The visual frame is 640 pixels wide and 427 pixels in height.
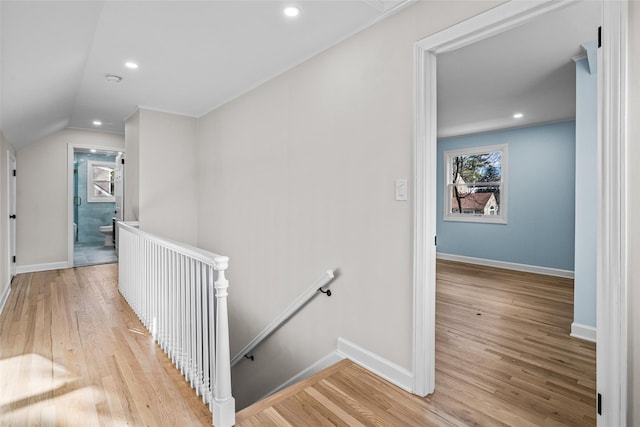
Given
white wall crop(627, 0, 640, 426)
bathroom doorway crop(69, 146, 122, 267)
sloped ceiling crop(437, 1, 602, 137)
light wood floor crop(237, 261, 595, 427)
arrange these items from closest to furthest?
white wall crop(627, 0, 640, 426) → light wood floor crop(237, 261, 595, 427) → sloped ceiling crop(437, 1, 602, 137) → bathroom doorway crop(69, 146, 122, 267)

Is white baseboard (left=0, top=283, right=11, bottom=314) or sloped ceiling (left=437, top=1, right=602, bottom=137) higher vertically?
sloped ceiling (left=437, top=1, right=602, bottom=137)

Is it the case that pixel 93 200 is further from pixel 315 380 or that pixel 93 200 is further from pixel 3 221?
pixel 315 380

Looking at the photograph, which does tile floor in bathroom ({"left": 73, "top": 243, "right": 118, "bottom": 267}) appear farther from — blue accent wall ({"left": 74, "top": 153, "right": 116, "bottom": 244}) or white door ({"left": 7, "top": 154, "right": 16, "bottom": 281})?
white door ({"left": 7, "top": 154, "right": 16, "bottom": 281})

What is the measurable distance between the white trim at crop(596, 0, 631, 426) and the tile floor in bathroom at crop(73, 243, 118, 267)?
22.8 ft

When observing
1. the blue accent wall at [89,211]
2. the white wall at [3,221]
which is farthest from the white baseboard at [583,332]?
the blue accent wall at [89,211]

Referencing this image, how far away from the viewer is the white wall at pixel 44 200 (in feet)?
16.9

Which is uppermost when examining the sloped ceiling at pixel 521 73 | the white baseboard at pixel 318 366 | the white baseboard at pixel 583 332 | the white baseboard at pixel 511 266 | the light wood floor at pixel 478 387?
the sloped ceiling at pixel 521 73

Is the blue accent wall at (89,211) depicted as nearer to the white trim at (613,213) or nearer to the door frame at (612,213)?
the door frame at (612,213)

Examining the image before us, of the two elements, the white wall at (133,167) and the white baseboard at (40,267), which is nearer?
the white wall at (133,167)

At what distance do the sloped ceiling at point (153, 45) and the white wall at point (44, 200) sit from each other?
160 cm

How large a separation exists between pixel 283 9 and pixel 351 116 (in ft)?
2.68

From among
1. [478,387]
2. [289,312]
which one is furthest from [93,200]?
[478,387]

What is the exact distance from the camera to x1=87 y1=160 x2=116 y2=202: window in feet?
26.8

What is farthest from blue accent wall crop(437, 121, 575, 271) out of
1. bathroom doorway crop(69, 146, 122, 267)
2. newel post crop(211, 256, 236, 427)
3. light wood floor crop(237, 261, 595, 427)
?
bathroom doorway crop(69, 146, 122, 267)
